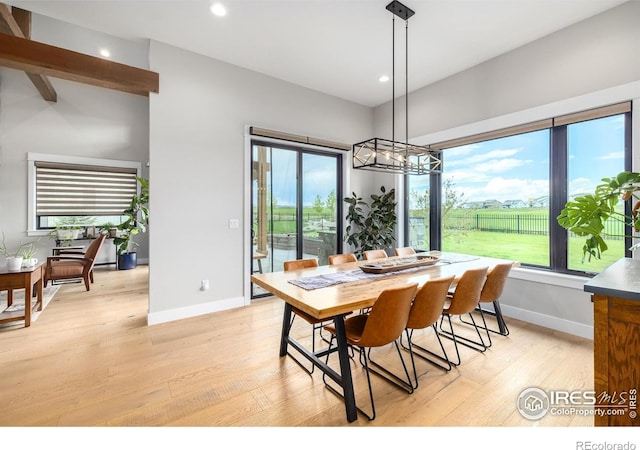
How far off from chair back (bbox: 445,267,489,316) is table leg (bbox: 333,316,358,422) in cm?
108

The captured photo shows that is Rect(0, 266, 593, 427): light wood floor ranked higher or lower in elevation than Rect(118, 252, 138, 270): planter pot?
lower

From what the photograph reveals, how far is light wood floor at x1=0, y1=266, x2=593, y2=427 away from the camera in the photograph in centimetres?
170

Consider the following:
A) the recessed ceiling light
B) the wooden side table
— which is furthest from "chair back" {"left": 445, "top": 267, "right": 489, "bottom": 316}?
the wooden side table

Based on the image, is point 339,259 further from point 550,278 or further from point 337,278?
point 550,278

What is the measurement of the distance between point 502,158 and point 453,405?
3.09 metres

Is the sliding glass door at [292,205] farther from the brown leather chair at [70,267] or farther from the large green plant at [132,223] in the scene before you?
the large green plant at [132,223]

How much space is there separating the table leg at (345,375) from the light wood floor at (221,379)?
7 centimetres

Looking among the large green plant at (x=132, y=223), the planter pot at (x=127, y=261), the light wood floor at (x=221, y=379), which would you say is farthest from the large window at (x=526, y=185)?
the planter pot at (x=127, y=261)

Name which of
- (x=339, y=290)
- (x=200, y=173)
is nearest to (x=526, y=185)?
(x=339, y=290)

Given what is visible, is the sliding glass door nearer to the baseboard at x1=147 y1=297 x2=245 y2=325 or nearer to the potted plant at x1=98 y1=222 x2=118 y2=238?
the baseboard at x1=147 y1=297 x2=245 y2=325

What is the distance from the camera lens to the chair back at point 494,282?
2531 mm

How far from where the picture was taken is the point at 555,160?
10.1ft

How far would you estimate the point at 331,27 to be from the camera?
114 inches

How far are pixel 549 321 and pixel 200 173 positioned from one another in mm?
4314
